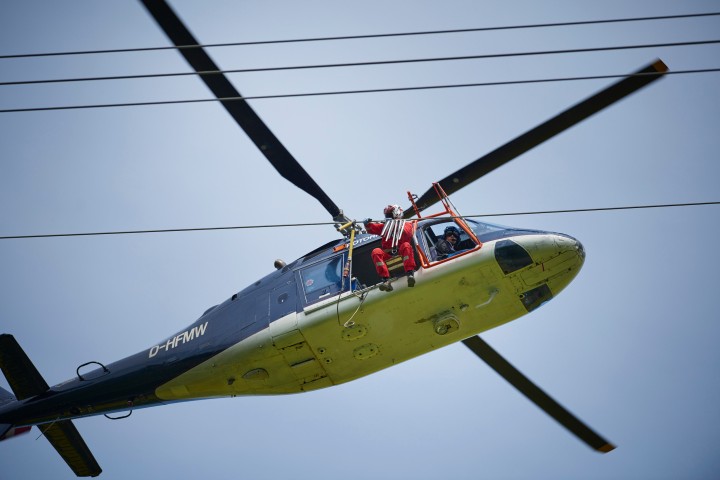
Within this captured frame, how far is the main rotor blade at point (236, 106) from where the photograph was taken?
27.9 ft

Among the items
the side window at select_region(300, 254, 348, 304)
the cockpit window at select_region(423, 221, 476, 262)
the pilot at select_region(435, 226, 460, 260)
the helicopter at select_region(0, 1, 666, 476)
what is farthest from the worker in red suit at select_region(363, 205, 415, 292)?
the side window at select_region(300, 254, 348, 304)

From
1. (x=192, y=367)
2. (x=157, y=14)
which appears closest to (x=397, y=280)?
(x=192, y=367)

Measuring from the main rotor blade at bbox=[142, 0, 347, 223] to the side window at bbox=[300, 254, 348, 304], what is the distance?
30.5 inches

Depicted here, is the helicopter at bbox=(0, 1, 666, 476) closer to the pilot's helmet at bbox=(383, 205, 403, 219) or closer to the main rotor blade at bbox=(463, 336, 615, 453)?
the main rotor blade at bbox=(463, 336, 615, 453)

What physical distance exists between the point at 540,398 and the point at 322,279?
4.80 metres

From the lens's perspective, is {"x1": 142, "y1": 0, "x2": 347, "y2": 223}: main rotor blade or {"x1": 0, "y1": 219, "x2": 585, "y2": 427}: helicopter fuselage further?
{"x1": 0, "y1": 219, "x2": 585, "y2": 427}: helicopter fuselage

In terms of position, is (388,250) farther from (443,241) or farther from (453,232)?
(453,232)

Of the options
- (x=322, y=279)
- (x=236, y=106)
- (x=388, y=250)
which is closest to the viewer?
(x=236, y=106)

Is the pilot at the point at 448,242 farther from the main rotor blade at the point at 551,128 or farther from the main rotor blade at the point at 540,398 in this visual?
the main rotor blade at the point at 540,398

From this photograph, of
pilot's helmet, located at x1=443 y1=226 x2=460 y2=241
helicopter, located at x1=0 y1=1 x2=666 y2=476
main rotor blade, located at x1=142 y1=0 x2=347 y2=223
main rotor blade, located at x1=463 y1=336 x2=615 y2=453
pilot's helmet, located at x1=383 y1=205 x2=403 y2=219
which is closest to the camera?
main rotor blade, located at x1=142 y1=0 x2=347 y2=223

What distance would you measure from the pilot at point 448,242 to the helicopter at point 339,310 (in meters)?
0.12

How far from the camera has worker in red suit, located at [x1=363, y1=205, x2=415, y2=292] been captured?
377 inches

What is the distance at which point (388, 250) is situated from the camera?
10.0 meters

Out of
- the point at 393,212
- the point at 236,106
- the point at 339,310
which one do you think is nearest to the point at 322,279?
the point at 339,310
